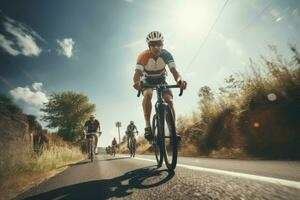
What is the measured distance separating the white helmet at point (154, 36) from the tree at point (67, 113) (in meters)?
51.4

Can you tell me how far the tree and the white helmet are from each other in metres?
51.4

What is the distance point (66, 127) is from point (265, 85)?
51.6 m

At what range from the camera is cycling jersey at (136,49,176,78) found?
4.96 m

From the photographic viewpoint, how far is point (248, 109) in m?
7.80

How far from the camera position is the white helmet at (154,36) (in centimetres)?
493

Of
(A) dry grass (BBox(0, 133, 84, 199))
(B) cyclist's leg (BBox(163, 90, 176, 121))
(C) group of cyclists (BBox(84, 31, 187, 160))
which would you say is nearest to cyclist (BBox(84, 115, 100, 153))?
(A) dry grass (BBox(0, 133, 84, 199))

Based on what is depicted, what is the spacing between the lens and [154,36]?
4973mm

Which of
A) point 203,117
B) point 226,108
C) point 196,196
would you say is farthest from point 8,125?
point 203,117

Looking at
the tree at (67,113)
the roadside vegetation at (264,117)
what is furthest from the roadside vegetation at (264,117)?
the tree at (67,113)

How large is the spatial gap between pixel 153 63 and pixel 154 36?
557mm

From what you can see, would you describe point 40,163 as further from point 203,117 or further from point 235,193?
point 203,117

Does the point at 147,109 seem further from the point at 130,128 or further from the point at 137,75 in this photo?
the point at 130,128

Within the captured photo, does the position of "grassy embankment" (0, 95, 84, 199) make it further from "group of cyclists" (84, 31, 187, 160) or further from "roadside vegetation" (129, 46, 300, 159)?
"roadside vegetation" (129, 46, 300, 159)

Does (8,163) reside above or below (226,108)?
below
